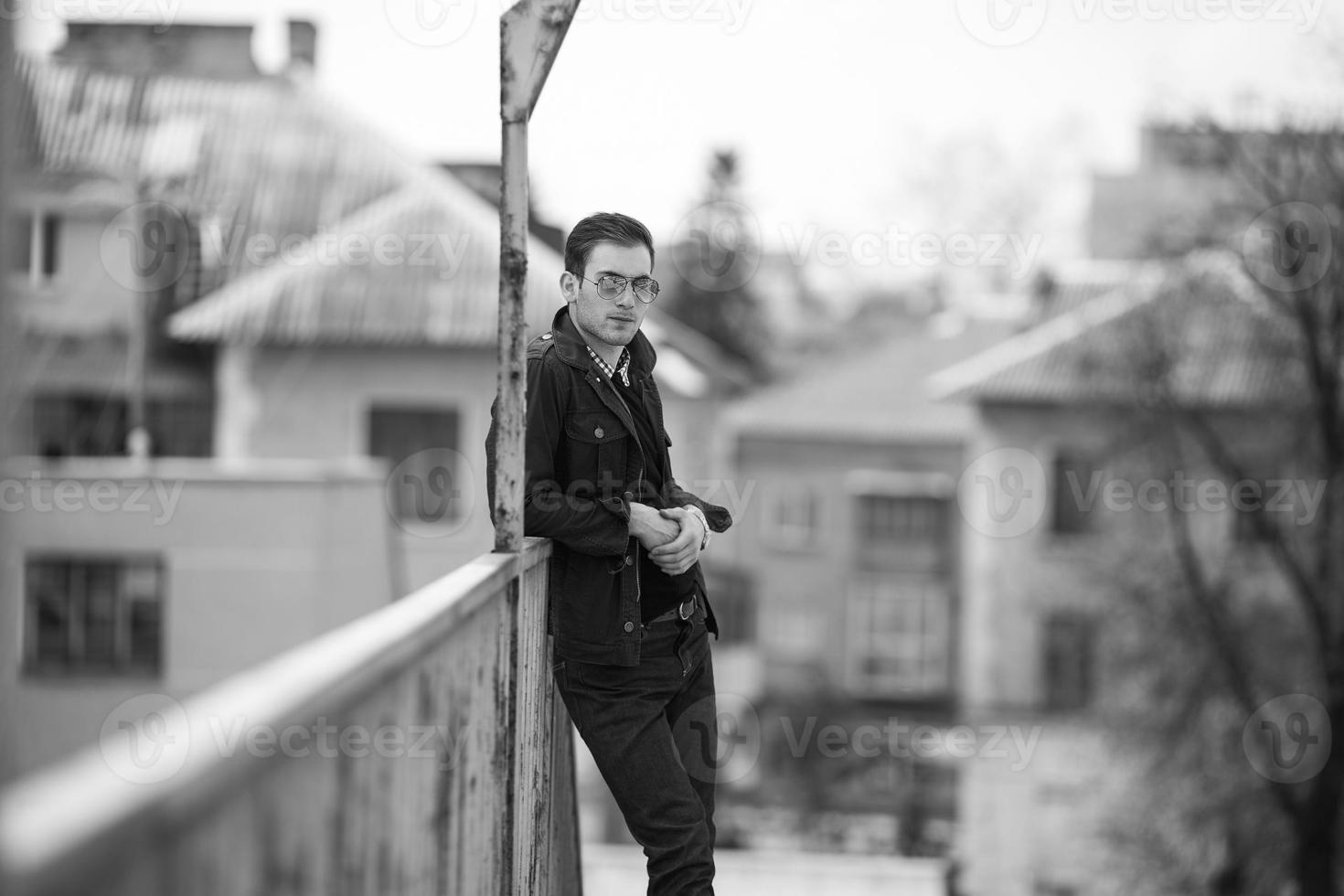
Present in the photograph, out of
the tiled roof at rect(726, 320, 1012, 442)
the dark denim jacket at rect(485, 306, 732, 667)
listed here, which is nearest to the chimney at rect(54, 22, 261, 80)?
the tiled roof at rect(726, 320, 1012, 442)

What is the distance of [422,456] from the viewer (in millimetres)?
27359

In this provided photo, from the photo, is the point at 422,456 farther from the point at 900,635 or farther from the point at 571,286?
the point at 900,635

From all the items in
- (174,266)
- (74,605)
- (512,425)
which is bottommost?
(74,605)

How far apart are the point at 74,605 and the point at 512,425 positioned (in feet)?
64.2

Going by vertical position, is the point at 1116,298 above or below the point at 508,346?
above

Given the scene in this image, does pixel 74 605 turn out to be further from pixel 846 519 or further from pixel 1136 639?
pixel 846 519

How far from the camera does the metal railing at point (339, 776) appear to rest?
118 cm

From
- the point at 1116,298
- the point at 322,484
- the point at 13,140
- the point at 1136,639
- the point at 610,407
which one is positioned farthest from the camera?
the point at 1116,298

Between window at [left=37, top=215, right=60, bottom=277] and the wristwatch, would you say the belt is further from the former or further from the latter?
window at [left=37, top=215, right=60, bottom=277]

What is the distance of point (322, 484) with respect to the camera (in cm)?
1967

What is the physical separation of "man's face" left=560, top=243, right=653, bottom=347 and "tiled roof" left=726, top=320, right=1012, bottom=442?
44.5 meters

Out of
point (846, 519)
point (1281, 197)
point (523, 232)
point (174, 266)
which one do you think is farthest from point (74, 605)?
point (846, 519)

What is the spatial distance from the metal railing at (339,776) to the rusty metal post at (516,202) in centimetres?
13

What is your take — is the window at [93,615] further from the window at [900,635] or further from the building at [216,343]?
the window at [900,635]
